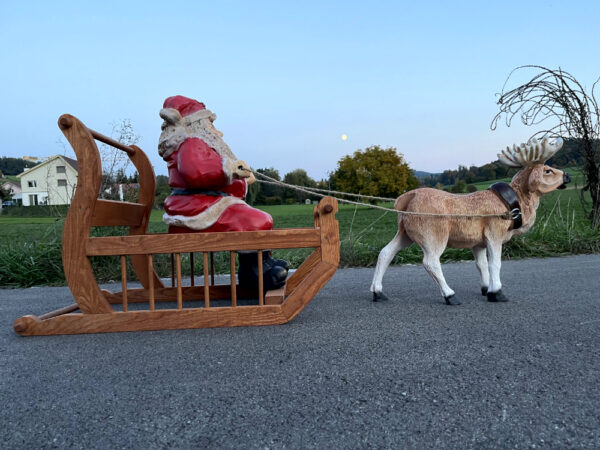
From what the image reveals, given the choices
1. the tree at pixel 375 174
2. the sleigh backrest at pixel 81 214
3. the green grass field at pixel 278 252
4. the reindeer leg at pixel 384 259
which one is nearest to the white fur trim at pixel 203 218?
the sleigh backrest at pixel 81 214

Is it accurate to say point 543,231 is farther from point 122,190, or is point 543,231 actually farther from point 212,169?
point 122,190

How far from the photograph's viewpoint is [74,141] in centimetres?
195

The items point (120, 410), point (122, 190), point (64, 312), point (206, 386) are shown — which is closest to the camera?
point (120, 410)

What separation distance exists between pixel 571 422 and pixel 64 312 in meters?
2.22

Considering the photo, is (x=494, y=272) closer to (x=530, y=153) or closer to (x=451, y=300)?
(x=451, y=300)

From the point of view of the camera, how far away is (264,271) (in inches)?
92.6

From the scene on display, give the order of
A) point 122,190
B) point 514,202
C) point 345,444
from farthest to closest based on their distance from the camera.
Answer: point 122,190 < point 514,202 < point 345,444

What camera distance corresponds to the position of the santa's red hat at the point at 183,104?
7.61 ft

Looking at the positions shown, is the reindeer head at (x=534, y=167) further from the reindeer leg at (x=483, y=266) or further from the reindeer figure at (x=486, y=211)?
the reindeer leg at (x=483, y=266)

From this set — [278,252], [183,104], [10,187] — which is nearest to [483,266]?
[183,104]

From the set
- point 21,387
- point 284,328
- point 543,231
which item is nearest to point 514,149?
point 284,328

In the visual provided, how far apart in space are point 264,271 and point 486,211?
129 cm

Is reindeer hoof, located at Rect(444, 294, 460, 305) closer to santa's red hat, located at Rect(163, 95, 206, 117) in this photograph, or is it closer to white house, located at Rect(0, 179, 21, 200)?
santa's red hat, located at Rect(163, 95, 206, 117)

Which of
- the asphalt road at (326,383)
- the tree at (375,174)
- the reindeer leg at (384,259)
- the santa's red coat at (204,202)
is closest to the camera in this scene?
the asphalt road at (326,383)
